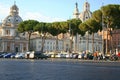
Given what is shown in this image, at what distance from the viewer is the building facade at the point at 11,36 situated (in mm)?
163500

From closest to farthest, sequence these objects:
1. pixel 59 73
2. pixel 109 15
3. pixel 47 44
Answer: pixel 59 73
pixel 109 15
pixel 47 44

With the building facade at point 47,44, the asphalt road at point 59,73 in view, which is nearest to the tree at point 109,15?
the asphalt road at point 59,73

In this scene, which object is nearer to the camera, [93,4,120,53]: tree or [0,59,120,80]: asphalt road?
[0,59,120,80]: asphalt road

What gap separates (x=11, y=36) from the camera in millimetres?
167500

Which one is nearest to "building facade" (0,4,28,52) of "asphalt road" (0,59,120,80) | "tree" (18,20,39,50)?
"tree" (18,20,39,50)

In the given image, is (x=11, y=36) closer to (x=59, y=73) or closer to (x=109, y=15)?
(x=109, y=15)

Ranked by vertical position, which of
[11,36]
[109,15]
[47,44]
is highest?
[11,36]

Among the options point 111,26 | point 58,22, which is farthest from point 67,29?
point 111,26

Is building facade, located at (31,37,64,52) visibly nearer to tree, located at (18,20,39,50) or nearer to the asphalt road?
tree, located at (18,20,39,50)

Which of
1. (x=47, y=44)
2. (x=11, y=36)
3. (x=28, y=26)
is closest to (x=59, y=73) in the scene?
(x=28, y=26)

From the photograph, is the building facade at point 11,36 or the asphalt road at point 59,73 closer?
the asphalt road at point 59,73

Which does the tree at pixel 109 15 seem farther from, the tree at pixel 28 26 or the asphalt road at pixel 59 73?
the tree at pixel 28 26

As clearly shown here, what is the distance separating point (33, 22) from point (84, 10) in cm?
6760

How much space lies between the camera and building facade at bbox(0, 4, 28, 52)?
16350 centimetres
